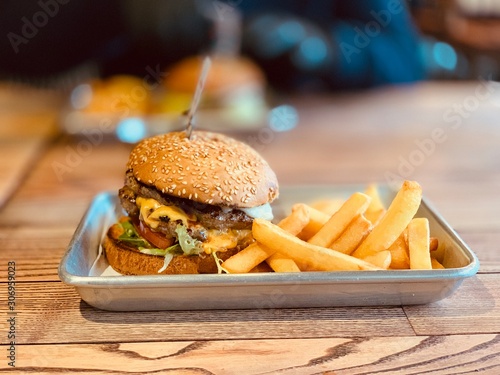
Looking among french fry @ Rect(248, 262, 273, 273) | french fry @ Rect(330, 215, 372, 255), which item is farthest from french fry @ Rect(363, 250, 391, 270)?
french fry @ Rect(248, 262, 273, 273)

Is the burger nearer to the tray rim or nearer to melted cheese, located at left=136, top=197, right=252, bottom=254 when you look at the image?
melted cheese, located at left=136, top=197, right=252, bottom=254

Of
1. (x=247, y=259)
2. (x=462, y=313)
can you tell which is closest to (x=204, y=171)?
(x=247, y=259)

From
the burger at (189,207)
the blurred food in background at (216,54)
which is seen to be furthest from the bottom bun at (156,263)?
the blurred food in background at (216,54)

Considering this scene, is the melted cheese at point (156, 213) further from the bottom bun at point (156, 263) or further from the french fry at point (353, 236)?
the french fry at point (353, 236)

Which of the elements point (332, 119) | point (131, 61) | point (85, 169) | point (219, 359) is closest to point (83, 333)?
point (219, 359)

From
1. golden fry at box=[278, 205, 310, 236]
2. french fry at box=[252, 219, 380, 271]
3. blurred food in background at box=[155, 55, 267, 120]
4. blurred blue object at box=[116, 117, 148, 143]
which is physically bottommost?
blurred blue object at box=[116, 117, 148, 143]

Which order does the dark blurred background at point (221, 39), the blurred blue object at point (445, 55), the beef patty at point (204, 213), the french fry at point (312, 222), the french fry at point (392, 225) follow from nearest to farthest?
the french fry at point (392, 225)
the beef patty at point (204, 213)
the french fry at point (312, 222)
the dark blurred background at point (221, 39)
the blurred blue object at point (445, 55)

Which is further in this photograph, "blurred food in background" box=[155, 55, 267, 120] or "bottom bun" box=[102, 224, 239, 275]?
"blurred food in background" box=[155, 55, 267, 120]
